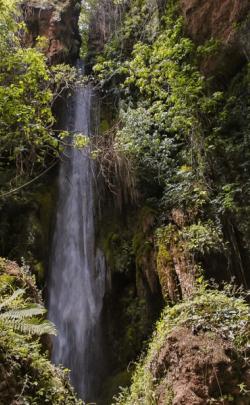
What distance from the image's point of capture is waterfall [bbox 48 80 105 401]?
357 inches

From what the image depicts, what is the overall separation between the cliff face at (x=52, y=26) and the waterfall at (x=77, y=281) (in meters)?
3.17

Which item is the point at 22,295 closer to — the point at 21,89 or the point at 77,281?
the point at 21,89

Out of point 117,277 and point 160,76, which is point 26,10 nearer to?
point 160,76

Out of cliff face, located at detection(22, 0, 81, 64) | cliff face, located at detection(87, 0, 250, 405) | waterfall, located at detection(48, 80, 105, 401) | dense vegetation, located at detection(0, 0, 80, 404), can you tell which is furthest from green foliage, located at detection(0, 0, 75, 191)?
cliff face, located at detection(22, 0, 81, 64)

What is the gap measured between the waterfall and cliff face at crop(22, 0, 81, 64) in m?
3.17

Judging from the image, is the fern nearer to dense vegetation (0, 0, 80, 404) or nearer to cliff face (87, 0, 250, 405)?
dense vegetation (0, 0, 80, 404)

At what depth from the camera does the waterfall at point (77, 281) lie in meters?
9.06

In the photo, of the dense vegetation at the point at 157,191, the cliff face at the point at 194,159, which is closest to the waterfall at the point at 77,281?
the dense vegetation at the point at 157,191

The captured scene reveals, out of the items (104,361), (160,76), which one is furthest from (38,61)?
(104,361)

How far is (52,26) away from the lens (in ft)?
43.2

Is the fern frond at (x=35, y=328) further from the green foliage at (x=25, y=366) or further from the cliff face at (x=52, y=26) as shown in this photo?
the cliff face at (x=52, y=26)

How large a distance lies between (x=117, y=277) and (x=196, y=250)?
2868 millimetres

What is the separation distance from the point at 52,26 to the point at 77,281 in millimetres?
8377

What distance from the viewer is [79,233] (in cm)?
1110
